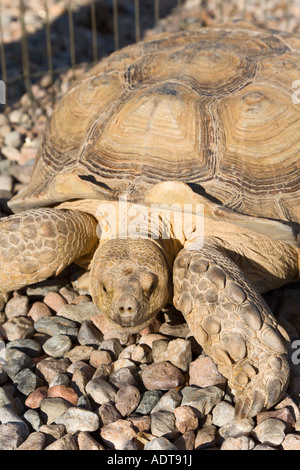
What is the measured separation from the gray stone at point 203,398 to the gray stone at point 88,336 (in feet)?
2.15

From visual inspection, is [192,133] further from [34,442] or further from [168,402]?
[34,442]

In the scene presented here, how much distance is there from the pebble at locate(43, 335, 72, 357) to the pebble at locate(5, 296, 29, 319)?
0.37 meters

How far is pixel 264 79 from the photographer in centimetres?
342

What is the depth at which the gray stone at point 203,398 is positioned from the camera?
2600 millimetres

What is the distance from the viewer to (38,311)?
3.40 metres

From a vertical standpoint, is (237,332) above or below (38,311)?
above

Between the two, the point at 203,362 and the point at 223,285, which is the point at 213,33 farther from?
the point at 203,362

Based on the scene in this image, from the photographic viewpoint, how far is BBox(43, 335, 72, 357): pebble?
3068 mm

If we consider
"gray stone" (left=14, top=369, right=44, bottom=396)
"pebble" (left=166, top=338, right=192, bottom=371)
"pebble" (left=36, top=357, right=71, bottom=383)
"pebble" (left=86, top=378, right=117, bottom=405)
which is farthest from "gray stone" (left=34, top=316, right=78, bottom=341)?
"pebble" (left=166, top=338, right=192, bottom=371)

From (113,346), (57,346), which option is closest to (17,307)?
(57,346)

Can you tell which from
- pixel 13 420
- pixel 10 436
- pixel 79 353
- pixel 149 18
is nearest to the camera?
pixel 10 436

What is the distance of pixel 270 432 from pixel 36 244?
5.22 feet

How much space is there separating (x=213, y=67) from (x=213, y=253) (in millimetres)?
1245

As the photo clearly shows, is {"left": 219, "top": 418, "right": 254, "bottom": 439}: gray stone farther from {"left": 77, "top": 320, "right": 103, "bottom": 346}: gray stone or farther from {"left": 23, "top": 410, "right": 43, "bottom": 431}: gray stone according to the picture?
{"left": 77, "top": 320, "right": 103, "bottom": 346}: gray stone
